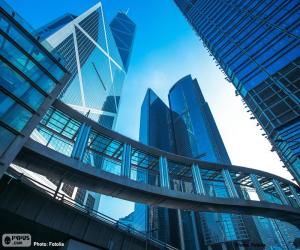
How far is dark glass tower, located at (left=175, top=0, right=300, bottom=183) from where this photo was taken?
105 ft

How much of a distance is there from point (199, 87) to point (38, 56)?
141 meters

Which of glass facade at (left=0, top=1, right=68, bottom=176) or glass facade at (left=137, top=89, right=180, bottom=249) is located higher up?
glass facade at (left=137, top=89, right=180, bottom=249)

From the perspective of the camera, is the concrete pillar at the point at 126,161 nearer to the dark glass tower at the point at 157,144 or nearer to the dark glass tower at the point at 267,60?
the dark glass tower at the point at 267,60

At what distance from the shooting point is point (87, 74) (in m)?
125

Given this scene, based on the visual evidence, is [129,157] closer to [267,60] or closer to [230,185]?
[230,185]

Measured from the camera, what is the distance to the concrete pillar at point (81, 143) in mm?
16638

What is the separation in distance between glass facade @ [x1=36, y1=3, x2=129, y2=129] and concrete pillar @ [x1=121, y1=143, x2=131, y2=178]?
6563 centimetres

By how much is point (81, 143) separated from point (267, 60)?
122ft

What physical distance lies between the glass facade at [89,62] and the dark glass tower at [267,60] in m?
56.5

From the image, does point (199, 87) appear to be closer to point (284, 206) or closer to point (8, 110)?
point (284, 206)

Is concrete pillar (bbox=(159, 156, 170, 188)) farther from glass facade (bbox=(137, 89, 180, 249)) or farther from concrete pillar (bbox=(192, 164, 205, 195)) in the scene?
glass facade (bbox=(137, 89, 180, 249))

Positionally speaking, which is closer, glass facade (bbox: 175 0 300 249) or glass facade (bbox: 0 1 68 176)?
glass facade (bbox: 0 1 68 176)

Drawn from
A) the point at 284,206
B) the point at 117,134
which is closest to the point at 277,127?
the point at 284,206

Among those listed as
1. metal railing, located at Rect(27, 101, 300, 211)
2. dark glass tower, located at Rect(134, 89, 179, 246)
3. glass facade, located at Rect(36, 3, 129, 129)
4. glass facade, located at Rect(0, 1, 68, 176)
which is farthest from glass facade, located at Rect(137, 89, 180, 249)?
glass facade, located at Rect(0, 1, 68, 176)
